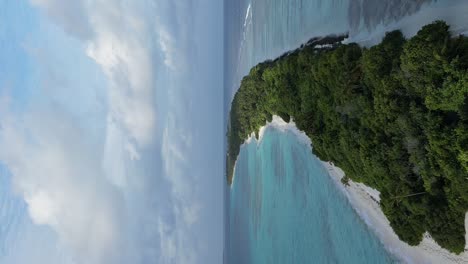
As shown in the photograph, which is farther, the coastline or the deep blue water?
the deep blue water

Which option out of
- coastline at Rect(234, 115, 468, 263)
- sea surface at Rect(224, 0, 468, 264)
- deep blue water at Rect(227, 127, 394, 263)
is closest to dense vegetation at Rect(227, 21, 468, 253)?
coastline at Rect(234, 115, 468, 263)

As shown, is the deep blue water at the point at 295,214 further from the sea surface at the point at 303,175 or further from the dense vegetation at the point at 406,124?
the dense vegetation at the point at 406,124

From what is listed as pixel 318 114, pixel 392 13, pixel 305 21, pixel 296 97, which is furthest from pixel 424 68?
pixel 305 21

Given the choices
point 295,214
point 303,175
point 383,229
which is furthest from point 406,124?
point 295,214

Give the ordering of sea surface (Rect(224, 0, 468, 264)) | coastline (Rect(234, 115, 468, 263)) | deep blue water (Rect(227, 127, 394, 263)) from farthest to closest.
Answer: deep blue water (Rect(227, 127, 394, 263))
sea surface (Rect(224, 0, 468, 264))
coastline (Rect(234, 115, 468, 263))

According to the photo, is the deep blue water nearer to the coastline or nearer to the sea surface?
the sea surface

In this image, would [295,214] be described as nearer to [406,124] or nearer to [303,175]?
[303,175]

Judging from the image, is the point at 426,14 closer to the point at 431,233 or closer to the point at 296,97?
the point at 431,233
